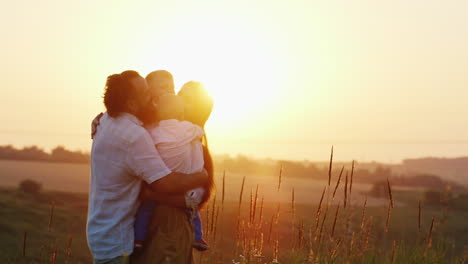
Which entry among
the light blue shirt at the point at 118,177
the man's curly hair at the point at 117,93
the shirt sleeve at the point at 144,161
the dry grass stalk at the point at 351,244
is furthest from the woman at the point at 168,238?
the dry grass stalk at the point at 351,244

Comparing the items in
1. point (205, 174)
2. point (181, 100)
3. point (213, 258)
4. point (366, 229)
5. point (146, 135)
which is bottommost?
point (213, 258)

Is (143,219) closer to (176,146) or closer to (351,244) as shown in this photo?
(176,146)

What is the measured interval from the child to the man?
0.08 m

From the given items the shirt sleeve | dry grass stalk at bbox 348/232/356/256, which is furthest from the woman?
dry grass stalk at bbox 348/232/356/256

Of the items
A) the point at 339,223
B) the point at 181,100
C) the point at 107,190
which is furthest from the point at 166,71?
the point at 339,223

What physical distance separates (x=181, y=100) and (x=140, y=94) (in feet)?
1.37

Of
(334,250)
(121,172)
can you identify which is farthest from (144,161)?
(334,250)

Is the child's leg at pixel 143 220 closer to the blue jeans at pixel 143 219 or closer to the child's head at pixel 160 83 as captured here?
the blue jeans at pixel 143 219

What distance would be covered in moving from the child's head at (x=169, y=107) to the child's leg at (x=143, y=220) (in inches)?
27.1

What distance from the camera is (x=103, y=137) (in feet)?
12.3

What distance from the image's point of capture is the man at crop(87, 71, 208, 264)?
3676 mm

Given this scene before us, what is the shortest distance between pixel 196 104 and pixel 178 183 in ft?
2.82

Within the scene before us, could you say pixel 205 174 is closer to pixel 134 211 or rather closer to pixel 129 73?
pixel 134 211

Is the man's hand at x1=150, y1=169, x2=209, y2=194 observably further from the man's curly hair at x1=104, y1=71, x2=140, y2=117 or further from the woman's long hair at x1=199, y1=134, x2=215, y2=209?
the man's curly hair at x1=104, y1=71, x2=140, y2=117
